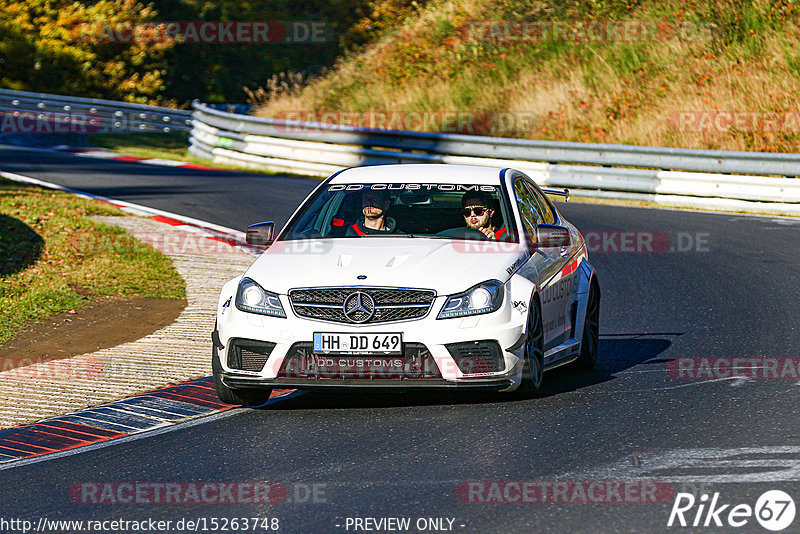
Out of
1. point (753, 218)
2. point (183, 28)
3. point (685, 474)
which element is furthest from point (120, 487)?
point (183, 28)

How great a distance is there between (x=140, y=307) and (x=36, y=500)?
601 cm

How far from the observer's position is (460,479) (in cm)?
634

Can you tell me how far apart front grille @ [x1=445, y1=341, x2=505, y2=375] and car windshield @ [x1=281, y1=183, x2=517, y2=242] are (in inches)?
49.4

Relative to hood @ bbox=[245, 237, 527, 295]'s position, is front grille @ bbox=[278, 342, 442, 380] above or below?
below

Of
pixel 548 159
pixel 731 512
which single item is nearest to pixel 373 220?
pixel 731 512

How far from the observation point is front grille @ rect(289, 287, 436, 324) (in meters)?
7.72

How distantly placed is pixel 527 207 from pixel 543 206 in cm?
55

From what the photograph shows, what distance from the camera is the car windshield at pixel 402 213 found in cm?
895

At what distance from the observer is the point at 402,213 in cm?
923

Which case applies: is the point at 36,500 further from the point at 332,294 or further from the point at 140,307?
the point at 140,307
